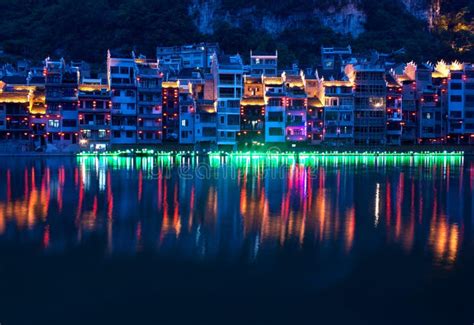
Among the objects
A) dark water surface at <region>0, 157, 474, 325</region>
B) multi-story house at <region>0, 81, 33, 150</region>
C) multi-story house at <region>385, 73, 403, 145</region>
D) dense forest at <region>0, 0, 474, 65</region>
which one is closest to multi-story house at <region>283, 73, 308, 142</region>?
multi-story house at <region>385, 73, 403, 145</region>

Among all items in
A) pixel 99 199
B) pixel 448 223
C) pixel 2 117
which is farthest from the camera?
pixel 2 117

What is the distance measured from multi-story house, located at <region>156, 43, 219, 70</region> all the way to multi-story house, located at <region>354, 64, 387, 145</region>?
81.2 feet

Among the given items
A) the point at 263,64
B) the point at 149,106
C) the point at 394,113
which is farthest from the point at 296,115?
the point at 149,106

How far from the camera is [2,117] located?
7525 centimetres

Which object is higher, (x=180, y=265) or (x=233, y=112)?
(x=233, y=112)

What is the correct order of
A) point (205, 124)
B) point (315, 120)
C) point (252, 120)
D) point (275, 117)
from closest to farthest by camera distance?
point (205, 124) → point (275, 117) → point (252, 120) → point (315, 120)

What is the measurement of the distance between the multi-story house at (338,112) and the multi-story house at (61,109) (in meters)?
30.8

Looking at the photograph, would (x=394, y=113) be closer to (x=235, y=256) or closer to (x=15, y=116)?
(x=15, y=116)

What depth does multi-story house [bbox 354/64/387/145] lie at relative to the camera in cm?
8169

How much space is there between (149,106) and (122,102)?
10.8 feet

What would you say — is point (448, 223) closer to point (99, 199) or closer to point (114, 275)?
point (114, 275)

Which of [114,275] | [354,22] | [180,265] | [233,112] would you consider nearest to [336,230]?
[180,265]

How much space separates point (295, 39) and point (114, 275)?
98748 millimetres

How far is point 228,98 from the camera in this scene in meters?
80.1
